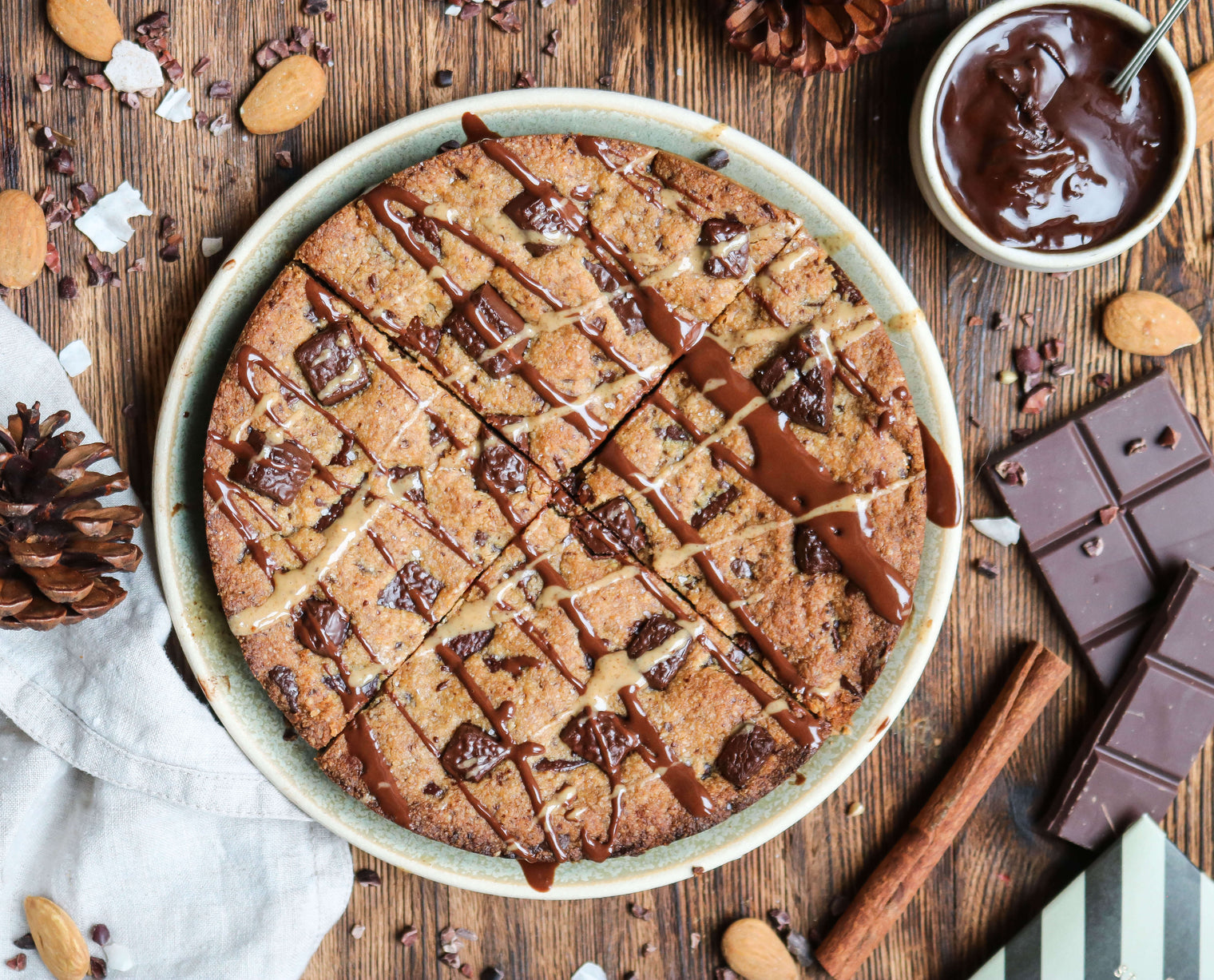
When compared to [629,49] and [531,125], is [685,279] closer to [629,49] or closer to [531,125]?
[531,125]

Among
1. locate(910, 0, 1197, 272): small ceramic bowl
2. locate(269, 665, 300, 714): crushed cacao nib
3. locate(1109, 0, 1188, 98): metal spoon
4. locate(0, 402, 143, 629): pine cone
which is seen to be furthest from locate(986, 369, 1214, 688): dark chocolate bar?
locate(0, 402, 143, 629): pine cone

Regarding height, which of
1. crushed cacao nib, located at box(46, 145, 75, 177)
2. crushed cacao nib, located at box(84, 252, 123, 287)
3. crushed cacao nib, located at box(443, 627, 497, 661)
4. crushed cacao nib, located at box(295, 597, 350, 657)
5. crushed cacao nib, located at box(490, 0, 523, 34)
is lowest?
crushed cacao nib, located at box(443, 627, 497, 661)

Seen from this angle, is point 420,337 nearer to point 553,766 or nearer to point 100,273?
point 100,273

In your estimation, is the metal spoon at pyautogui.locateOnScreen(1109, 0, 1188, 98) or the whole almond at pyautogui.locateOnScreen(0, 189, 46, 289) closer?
the metal spoon at pyautogui.locateOnScreen(1109, 0, 1188, 98)

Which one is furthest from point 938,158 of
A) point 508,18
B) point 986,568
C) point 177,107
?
point 177,107

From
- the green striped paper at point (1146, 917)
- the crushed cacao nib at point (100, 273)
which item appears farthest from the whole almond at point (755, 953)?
the crushed cacao nib at point (100, 273)

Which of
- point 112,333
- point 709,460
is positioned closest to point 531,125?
point 709,460

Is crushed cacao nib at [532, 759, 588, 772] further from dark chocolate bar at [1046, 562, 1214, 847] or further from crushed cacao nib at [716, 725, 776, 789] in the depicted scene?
dark chocolate bar at [1046, 562, 1214, 847]
